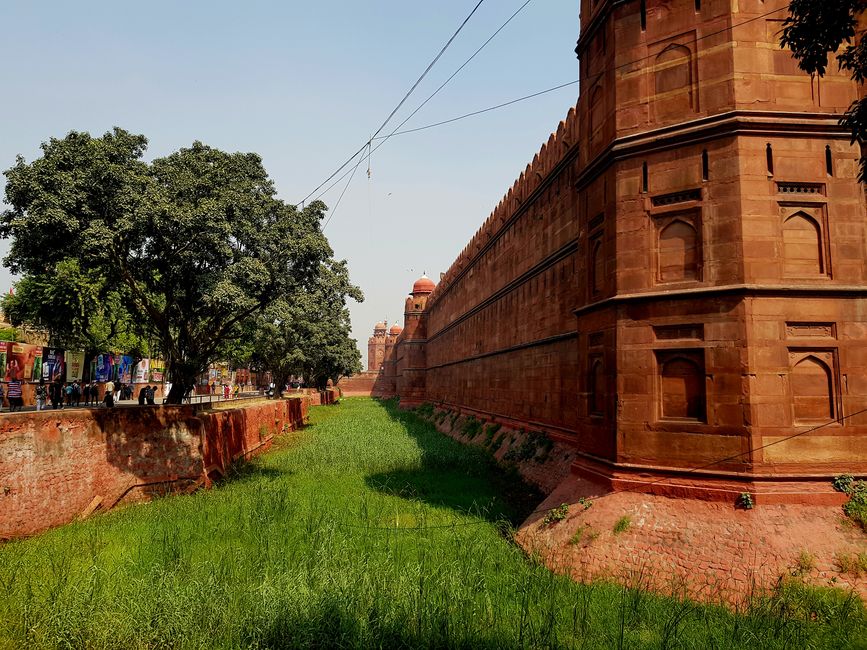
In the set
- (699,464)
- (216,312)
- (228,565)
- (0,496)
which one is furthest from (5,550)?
(699,464)

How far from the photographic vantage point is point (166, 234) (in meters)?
11.1

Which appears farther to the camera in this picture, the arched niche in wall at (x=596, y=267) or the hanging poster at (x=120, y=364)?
the hanging poster at (x=120, y=364)

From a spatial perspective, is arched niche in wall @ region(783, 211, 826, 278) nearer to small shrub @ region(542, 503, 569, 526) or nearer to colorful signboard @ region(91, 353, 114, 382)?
small shrub @ region(542, 503, 569, 526)

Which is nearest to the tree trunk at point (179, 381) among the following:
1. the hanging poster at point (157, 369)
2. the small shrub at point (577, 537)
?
the small shrub at point (577, 537)

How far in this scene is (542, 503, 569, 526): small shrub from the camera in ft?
27.2

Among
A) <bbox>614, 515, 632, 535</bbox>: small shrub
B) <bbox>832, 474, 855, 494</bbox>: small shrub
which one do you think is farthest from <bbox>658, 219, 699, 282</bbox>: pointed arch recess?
<bbox>614, 515, 632, 535</bbox>: small shrub

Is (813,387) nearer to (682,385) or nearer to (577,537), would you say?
(682,385)

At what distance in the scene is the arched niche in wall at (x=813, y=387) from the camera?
23.4 feet

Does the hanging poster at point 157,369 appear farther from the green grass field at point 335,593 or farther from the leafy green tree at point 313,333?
the green grass field at point 335,593

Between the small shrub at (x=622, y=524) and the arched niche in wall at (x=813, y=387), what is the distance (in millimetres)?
2573

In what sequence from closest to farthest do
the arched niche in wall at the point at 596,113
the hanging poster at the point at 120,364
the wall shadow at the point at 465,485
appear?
1. the arched niche in wall at the point at 596,113
2. the wall shadow at the point at 465,485
3. the hanging poster at the point at 120,364

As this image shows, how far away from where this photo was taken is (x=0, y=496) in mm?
9102

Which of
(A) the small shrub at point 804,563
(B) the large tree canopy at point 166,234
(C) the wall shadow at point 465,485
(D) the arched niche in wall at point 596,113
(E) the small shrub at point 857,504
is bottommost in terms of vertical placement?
(C) the wall shadow at point 465,485

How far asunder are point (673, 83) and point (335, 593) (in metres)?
8.40
